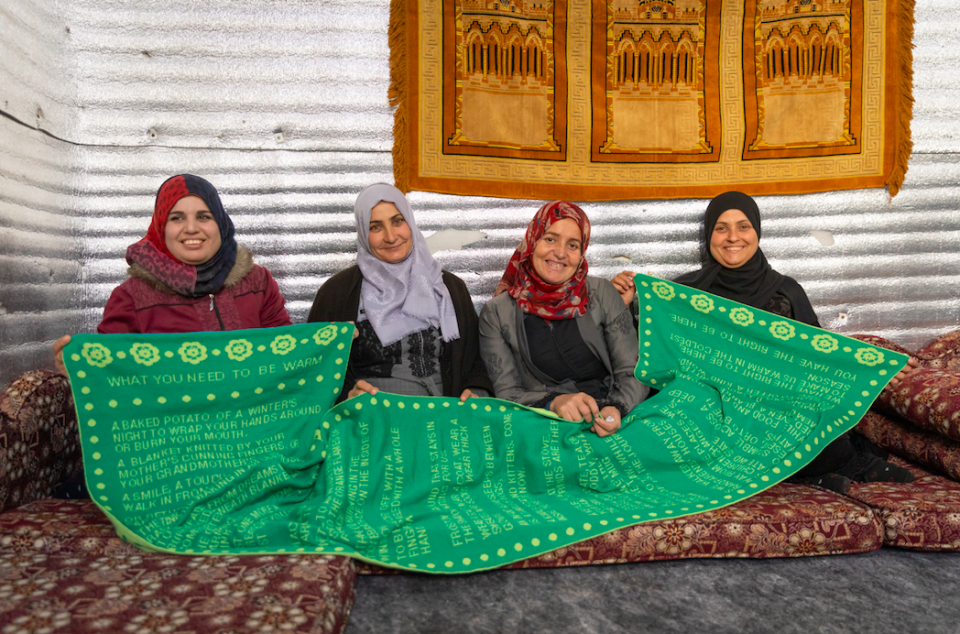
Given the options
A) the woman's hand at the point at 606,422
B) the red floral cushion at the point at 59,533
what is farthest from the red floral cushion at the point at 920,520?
the red floral cushion at the point at 59,533

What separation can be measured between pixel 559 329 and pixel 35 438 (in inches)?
68.6

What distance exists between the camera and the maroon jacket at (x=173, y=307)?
221 cm

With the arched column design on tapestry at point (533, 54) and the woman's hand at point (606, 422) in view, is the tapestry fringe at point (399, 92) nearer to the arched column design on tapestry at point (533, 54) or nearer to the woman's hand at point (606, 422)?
the arched column design on tapestry at point (533, 54)

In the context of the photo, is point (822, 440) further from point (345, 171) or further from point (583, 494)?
point (345, 171)

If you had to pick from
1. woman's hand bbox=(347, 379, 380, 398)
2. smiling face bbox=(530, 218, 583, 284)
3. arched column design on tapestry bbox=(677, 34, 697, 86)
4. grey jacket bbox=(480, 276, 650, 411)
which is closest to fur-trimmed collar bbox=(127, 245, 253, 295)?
woman's hand bbox=(347, 379, 380, 398)

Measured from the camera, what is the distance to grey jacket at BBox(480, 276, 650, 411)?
2.41 m

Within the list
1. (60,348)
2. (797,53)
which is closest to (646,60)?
(797,53)

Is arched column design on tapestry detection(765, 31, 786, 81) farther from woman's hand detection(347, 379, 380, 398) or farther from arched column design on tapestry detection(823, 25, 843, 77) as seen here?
woman's hand detection(347, 379, 380, 398)

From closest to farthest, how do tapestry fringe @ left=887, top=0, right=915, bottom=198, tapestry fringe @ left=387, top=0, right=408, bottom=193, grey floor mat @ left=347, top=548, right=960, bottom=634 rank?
grey floor mat @ left=347, top=548, right=960, bottom=634 → tapestry fringe @ left=387, top=0, right=408, bottom=193 → tapestry fringe @ left=887, top=0, right=915, bottom=198

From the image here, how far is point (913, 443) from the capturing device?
239 cm

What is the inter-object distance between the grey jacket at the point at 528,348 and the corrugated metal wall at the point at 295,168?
0.50 metres

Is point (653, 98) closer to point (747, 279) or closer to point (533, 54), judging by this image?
point (533, 54)

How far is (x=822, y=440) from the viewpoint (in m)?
2.06

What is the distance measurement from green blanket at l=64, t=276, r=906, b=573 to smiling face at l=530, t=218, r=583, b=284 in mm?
308
